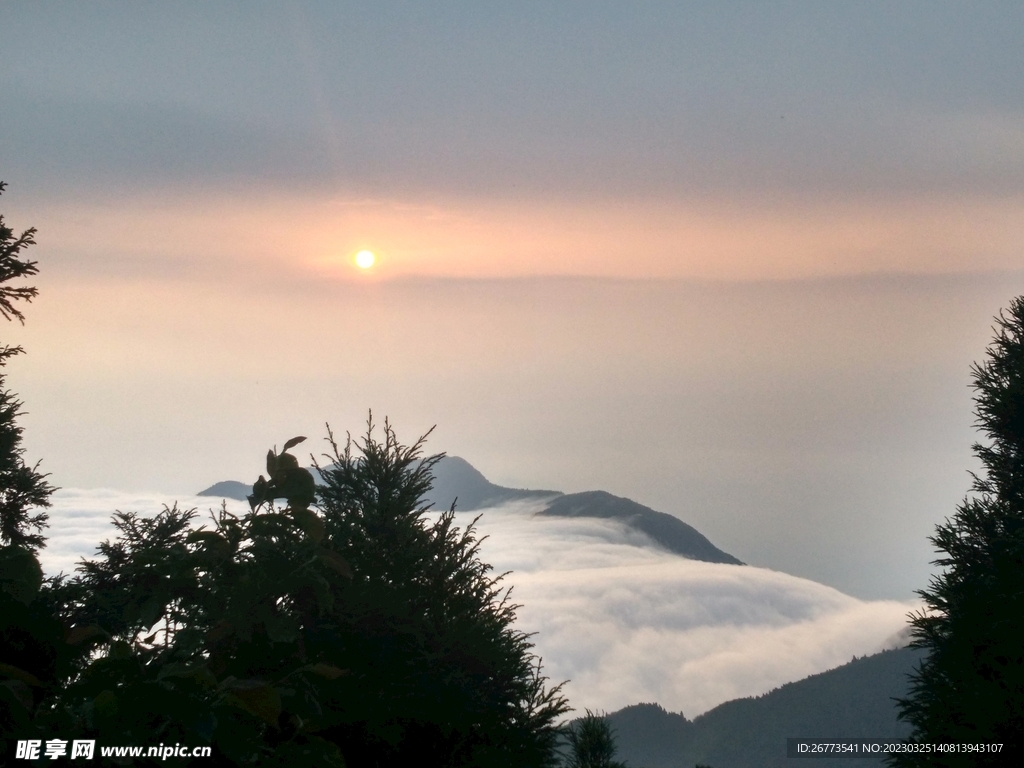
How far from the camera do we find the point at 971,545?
77.5ft

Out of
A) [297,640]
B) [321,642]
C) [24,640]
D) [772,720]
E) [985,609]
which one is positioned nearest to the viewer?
[24,640]

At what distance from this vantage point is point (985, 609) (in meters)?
18.4

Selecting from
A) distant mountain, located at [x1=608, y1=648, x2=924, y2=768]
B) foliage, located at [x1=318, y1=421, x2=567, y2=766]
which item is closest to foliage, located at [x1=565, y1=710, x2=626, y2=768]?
foliage, located at [x1=318, y1=421, x2=567, y2=766]

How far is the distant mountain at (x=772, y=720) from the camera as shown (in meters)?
129

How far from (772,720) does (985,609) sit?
14326 centimetres

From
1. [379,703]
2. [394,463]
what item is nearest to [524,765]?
[379,703]

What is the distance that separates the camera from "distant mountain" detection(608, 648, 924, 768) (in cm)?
12925

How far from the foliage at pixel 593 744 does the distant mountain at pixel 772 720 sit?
335ft

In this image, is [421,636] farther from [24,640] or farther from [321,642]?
[24,640]

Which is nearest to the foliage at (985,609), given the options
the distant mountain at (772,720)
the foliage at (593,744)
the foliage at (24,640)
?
the foliage at (593,744)

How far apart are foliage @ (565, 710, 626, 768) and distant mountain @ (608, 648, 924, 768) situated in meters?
102

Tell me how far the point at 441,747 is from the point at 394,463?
448 cm

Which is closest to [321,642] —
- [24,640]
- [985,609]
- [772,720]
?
[24,640]

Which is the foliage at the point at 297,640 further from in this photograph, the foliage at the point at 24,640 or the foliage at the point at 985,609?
the foliage at the point at 985,609
